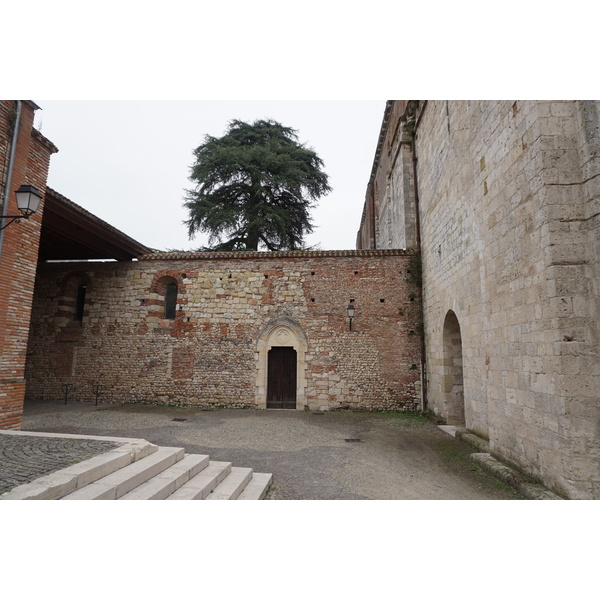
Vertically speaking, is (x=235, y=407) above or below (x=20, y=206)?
below

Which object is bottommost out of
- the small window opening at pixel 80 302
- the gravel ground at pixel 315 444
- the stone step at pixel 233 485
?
the gravel ground at pixel 315 444

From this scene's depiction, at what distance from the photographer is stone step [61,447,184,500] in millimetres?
3381

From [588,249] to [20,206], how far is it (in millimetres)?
7684

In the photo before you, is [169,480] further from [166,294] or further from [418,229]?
[418,229]

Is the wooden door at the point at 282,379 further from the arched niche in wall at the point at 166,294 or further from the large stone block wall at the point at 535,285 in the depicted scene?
the large stone block wall at the point at 535,285

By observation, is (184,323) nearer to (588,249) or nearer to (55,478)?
(55,478)

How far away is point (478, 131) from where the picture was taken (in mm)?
6285

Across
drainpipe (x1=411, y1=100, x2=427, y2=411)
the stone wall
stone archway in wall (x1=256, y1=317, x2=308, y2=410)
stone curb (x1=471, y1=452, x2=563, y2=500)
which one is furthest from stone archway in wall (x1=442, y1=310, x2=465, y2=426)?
stone archway in wall (x1=256, y1=317, x2=308, y2=410)

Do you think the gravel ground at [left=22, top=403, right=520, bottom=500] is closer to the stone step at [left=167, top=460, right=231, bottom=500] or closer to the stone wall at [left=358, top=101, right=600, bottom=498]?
the stone step at [left=167, top=460, right=231, bottom=500]

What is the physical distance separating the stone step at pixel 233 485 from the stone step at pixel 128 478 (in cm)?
77

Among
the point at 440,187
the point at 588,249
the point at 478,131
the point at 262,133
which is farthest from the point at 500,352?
the point at 262,133

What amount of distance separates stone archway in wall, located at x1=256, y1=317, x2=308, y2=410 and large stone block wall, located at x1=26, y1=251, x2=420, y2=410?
0.11ft

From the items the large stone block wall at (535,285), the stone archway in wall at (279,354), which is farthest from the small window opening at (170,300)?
the large stone block wall at (535,285)

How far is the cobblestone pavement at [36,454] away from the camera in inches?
140
